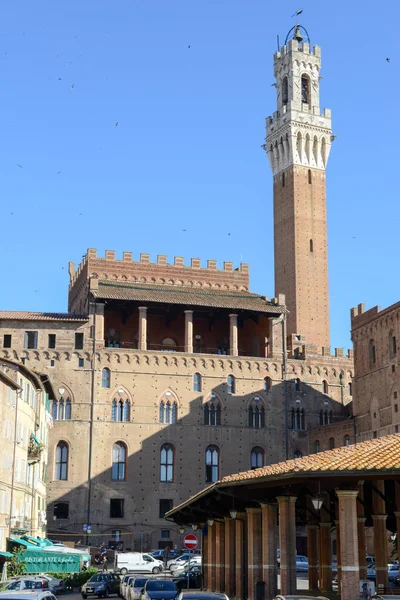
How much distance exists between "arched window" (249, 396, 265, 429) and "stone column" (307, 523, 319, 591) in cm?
3138

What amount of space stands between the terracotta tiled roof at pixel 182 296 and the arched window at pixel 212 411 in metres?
6.32

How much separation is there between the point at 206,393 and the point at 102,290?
9670 mm

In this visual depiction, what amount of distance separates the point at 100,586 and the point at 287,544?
15465 mm

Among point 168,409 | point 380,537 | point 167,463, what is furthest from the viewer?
point 168,409

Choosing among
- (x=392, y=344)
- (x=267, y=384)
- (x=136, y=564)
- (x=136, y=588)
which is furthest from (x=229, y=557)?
(x=267, y=384)

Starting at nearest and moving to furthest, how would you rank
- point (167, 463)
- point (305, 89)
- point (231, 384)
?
point (167, 463) → point (231, 384) → point (305, 89)

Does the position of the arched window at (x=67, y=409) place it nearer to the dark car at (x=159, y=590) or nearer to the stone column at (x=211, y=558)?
the stone column at (x=211, y=558)

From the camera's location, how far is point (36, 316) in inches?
2421

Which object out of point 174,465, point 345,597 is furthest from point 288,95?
point 345,597

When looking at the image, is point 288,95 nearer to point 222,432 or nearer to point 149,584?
point 222,432

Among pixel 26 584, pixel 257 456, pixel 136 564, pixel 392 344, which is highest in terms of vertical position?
pixel 392 344

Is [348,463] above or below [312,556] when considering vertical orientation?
above

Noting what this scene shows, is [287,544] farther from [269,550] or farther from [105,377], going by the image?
[105,377]

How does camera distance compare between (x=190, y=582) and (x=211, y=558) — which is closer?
(x=211, y=558)
